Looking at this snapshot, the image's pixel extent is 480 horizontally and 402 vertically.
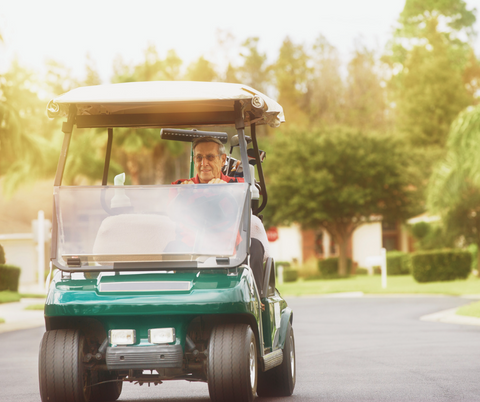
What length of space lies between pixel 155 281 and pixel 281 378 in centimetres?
202

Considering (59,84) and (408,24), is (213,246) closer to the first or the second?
(59,84)

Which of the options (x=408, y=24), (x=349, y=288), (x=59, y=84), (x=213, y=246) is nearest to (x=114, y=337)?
(x=213, y=246)

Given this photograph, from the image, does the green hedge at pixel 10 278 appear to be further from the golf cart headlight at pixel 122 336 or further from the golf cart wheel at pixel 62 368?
the golf cart headlight at pixel 122 336

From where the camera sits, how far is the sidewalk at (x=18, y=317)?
1851cm

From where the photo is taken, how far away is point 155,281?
6.00m

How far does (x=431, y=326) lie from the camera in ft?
54.0

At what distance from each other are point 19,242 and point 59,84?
73.8 ft

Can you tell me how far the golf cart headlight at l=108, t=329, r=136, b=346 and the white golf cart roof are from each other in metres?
1.63

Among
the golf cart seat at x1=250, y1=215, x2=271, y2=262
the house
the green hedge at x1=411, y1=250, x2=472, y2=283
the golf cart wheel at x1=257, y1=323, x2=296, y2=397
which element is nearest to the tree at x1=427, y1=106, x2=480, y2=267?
the green hedge at x1=411, y1=250, x2=472, y2=283

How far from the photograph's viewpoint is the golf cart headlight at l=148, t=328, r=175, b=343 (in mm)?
5988

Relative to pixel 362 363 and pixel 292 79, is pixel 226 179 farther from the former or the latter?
pixel 292 79

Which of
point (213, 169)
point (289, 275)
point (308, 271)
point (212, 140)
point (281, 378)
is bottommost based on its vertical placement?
point (281, 378)

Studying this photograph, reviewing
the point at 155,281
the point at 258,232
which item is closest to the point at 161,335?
the point at 155,281

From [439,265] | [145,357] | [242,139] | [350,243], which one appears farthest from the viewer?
[350,243]
